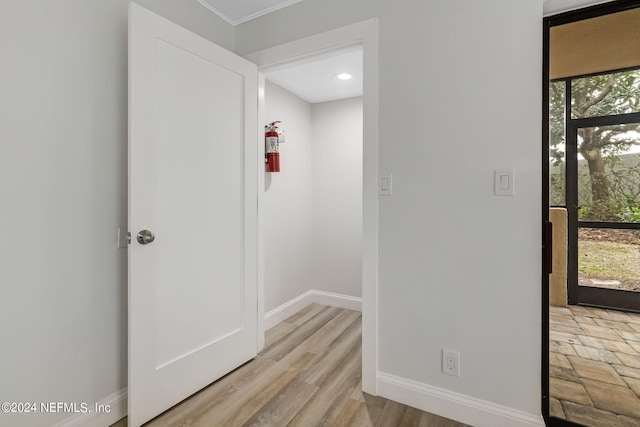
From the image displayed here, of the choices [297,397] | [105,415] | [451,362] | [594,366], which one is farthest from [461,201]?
[105,415]

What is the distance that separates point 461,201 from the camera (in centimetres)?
161

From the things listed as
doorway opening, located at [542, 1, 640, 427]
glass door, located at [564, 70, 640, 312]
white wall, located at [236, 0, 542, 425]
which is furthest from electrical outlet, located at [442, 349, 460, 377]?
glass door, located at [564, 70, 640, 312]

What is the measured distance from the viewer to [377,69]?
1793 millimetres

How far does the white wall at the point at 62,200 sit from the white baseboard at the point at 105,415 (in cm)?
4

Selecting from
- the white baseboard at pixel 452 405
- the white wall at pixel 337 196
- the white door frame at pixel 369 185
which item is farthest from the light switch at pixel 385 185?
the white wall at pixel 337 196

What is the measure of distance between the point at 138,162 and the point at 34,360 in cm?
95

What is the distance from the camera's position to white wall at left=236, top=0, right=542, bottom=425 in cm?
147

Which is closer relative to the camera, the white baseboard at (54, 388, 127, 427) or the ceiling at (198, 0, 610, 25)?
the white baseboard at (54, 388, 127, 427)

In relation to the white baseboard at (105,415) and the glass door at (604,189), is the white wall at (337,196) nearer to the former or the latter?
the glass door at (604,189)

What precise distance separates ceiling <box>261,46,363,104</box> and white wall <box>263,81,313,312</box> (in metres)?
0.12

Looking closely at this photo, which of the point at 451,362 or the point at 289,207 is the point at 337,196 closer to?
the point at 289,207

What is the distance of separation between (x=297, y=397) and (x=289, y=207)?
5.89 ft

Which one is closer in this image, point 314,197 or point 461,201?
point 461,201

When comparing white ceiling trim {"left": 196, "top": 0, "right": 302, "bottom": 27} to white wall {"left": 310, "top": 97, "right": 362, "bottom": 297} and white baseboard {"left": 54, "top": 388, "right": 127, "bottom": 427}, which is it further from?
white baseboard {"left": 54, "top": 388, "right": 127, "bottom": 427}
